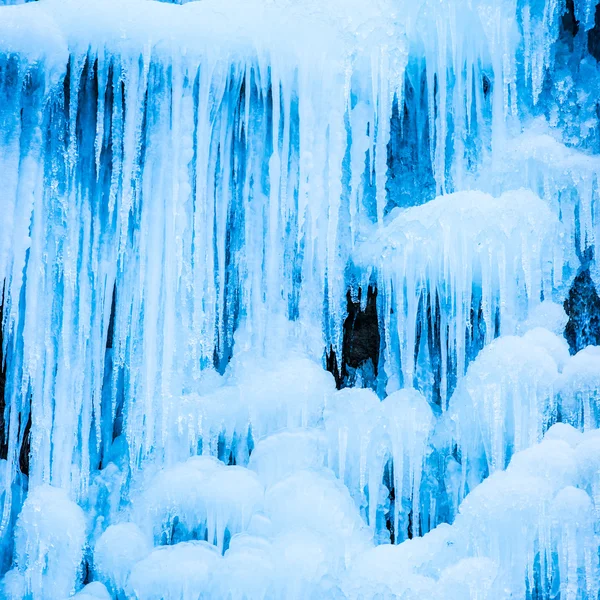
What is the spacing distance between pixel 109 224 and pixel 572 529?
3.63 metres

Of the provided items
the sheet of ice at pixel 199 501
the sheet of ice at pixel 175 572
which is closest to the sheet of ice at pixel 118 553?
the sheet of ice at pixel 199 501

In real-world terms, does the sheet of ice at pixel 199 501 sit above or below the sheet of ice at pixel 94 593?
above

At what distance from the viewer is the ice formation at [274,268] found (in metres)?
6.26

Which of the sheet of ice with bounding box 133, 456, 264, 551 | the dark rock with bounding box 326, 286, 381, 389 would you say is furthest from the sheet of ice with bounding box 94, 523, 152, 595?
the dark rock with bounding box 326, 286, 381, 389

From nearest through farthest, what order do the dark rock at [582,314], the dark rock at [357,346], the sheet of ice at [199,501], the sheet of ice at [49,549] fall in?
the sheet of ice at [199,501]
the sheet of ice at [49,549]
the dark rock at [582,314]
the dark rock at [357,346]

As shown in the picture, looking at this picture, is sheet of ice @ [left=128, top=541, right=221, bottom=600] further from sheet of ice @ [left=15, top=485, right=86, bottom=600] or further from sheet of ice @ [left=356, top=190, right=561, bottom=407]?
sheet of ice @ [left=356, top=190, right=561, bottom=407]

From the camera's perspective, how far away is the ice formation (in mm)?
6262

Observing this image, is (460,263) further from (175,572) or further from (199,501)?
(175,572)

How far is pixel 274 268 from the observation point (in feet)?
23.2

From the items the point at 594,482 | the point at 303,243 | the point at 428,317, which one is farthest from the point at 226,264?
the point at 594,482

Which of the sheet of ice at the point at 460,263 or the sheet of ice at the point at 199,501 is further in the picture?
the sheet of ice at the point at 460,263

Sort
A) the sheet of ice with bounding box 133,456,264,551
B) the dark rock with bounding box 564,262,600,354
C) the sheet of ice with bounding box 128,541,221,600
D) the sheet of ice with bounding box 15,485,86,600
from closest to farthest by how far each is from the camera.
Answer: the sheet of ice with bounding box 128,541,221,600
the sheet of ice with bounding box 133,456,264,551
the sheet of ice with bounding box 15,485,86,600
the dark rock with bounding box 564,262,600,354

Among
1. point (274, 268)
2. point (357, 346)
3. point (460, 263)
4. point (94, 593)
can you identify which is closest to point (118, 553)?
point (94, 593)

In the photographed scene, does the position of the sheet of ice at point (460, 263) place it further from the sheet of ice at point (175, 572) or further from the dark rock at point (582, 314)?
the sheet of ice at point (175, 572)
